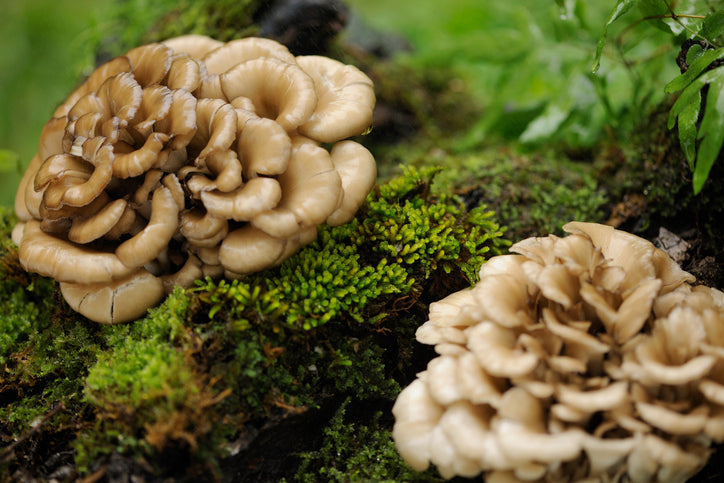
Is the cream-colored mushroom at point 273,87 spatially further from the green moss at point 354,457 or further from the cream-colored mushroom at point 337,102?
the green moss at point 354,457

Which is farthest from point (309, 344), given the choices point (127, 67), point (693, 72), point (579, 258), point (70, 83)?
point (70, 83)

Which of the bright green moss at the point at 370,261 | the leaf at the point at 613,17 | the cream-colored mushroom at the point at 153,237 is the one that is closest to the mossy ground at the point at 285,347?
the bright green moss at the point at 370,261

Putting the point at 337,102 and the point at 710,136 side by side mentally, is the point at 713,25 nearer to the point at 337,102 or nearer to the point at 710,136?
the point at 710,136

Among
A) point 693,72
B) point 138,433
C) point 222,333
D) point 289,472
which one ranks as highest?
point 693,72

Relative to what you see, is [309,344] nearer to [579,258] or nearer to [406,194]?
[406,194]

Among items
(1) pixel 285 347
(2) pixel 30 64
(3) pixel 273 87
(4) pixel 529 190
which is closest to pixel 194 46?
(3) pixel 273 87
